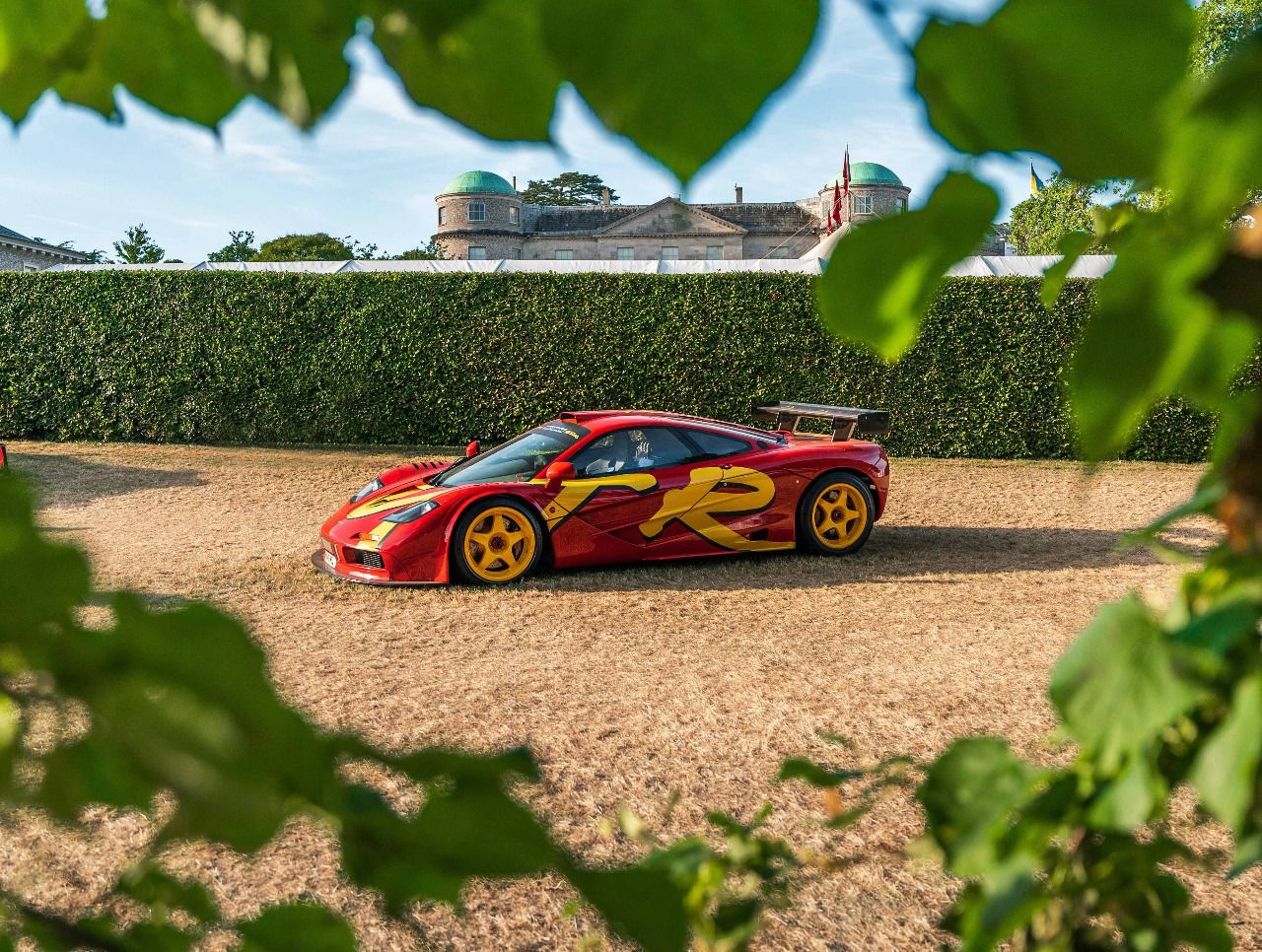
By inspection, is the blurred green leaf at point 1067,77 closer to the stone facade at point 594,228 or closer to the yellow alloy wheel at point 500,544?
the yellow alloy wheel at point 500,544

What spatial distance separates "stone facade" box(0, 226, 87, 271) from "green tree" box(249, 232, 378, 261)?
15.4 m

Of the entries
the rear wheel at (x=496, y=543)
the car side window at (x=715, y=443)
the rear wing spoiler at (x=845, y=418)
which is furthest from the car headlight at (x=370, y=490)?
the rear wing spoiler at (x=845, y=418)

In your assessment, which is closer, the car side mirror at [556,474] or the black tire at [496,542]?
the black tire at [496,542]

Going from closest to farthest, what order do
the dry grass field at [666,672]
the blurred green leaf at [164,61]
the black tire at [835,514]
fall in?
1. the blurred green leaf at [164,61]
2. the dry grass field at [666,672]
3. the black tire at [835,514]

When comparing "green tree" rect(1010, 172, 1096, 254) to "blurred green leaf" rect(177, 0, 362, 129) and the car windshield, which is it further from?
"blurred green leaf" rect(177, 0, 362, 129)


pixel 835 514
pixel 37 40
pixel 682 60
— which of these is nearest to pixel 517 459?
pixel 835 514

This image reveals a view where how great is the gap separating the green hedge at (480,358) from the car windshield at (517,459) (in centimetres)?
639

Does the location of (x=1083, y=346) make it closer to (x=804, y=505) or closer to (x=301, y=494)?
(x=804, y=505)

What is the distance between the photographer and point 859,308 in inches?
17.4

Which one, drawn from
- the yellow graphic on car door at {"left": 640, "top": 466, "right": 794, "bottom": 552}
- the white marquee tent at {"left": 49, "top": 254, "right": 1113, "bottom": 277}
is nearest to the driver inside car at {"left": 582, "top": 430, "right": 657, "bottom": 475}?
the yellow graphic on car door at {"left": 640, "top": 466, "right": 794, "bottom": 552}

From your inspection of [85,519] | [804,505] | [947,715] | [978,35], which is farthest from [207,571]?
[978,35]

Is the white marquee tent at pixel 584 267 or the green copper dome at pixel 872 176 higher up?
the green copper dome at pixel 872 176

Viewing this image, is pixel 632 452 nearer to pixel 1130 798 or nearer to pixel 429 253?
pixel 1130 798

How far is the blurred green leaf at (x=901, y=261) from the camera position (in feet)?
1.40
